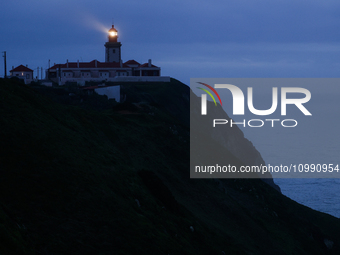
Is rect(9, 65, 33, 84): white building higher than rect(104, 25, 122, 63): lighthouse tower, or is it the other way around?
rect(104, 25, 122, 63): lighthouse tower

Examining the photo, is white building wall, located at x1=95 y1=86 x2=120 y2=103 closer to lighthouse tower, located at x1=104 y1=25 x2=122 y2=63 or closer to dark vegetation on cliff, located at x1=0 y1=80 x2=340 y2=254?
dark vegetation on cliff, located at x1=0 y1=80 x2=340 y2=254

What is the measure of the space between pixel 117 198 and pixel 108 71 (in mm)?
75710

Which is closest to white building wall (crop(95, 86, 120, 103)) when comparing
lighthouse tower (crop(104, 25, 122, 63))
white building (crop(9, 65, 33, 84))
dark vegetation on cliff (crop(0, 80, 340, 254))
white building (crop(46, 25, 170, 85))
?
dark vegetation on cliff (crop(0, 80, 340, 254))

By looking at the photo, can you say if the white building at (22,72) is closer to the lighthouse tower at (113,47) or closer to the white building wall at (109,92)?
the lighthouse tower at (113,47)

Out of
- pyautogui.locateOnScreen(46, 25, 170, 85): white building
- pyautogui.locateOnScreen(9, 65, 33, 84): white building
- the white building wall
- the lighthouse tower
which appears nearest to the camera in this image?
the white building wall

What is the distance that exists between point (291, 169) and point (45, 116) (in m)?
84.5

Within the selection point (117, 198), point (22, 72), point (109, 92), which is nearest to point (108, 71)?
point (22, 72)

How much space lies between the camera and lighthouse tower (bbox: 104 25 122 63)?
9612cm

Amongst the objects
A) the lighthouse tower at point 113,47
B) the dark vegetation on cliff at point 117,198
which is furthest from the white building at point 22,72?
the dark vegetation on cliff at point 117,198

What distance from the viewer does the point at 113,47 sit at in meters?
96.2

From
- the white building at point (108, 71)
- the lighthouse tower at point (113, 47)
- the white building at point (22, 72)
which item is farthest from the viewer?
the lighthouse tower at point (113, 47)

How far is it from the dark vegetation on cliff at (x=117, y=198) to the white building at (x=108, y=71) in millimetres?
47268

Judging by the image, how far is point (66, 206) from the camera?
1631 cm

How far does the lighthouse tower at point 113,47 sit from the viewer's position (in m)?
96.1
